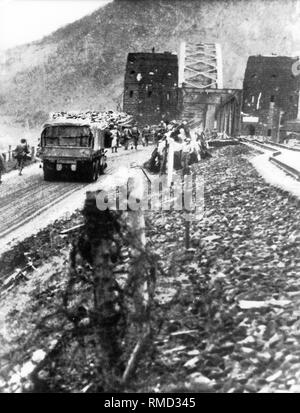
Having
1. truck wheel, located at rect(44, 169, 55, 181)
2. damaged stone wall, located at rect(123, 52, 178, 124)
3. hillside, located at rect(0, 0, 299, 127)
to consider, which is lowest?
truck wheel, located at rect(44, 169, 55, 181)

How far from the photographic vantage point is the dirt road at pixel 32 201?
465 inches

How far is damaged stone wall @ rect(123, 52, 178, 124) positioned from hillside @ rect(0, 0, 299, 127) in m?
67.0

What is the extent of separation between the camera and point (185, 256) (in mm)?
8562

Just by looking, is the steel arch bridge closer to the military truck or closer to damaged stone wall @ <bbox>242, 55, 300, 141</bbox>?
damaged stone wall @ <bbox>242, 55, 300, 141</bbox>

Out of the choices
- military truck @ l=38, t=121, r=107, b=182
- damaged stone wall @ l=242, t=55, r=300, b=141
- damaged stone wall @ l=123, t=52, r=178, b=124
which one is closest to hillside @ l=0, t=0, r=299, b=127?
damaged stone wall @ l=242, t=55, r=300, b=141

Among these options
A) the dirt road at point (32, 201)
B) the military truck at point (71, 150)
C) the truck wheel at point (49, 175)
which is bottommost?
the dirt road at point (32, 201)

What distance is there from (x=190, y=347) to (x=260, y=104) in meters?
40.4

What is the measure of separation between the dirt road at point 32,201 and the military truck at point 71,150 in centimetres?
44

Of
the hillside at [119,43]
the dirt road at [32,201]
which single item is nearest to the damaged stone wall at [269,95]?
the dirt road at [32,201]

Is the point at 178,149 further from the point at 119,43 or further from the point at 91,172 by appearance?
the point at 119,43

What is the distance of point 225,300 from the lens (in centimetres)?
680

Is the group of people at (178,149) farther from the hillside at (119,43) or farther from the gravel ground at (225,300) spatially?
the hillside at (119,43)

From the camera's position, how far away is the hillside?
357 feet
